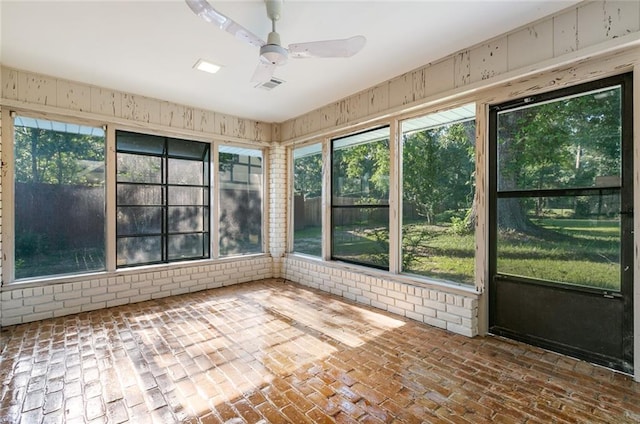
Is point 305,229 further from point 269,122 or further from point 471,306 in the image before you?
point 471,306

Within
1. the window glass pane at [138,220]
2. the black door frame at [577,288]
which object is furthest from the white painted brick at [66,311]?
the black door frame at [577,288]

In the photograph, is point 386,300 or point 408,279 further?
point 386,300

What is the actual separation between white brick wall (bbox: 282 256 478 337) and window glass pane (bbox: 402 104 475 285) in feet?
0.85

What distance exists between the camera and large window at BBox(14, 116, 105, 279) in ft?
12.1

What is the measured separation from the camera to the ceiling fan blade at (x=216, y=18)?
1787 millimetres

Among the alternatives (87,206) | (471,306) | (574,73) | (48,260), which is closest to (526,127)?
(574,73)

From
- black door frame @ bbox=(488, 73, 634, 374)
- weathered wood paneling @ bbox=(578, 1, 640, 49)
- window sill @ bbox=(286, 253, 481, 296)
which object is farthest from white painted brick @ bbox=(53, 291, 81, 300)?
weathered wood paneling @ bbox=(578, 1, 640, 49)

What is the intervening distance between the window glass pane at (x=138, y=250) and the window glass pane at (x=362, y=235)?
275 cm

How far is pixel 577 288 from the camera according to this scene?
2.66 m

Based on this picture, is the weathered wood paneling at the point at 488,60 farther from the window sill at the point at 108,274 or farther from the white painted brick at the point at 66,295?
the white painted brick at the point at 66,295

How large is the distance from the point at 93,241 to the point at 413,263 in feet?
14.2

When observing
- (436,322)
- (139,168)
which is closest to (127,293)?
(139,168)

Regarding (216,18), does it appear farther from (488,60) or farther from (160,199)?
(160,199)

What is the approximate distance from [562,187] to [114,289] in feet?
17.6
